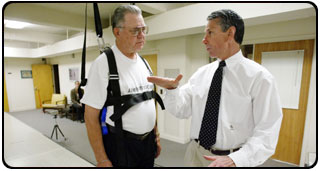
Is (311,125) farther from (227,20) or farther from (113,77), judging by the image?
(113,77)

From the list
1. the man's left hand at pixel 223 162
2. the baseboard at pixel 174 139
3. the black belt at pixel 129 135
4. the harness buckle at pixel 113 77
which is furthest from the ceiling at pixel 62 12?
the baseboard at pixel 174 139

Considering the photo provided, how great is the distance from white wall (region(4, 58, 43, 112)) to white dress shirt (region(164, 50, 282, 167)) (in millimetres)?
8328

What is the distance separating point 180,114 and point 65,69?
6687 millimetres

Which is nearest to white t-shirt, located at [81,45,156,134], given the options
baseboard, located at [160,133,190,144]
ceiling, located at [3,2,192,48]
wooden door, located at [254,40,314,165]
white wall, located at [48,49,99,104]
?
ceiling, located at [3,2,192,48]

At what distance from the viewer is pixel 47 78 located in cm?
747

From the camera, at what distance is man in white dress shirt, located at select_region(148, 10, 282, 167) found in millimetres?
777

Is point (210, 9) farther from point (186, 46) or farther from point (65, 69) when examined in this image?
point (65, 69)

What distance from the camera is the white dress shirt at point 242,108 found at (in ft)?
2.55

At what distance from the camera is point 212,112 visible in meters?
0.92

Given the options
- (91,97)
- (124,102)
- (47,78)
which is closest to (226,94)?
(124,102)

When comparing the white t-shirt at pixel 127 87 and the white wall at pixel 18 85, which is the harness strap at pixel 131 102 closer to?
the white t-shirt at pixel 127 87

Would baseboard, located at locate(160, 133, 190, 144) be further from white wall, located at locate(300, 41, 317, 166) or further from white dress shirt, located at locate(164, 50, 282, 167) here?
white dress shirt, located at locate(164, 50, 282, 167)

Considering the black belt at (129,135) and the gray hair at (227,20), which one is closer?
the gray hair at (227,20)

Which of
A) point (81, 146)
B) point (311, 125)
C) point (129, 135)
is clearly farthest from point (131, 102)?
point (81, 146)
